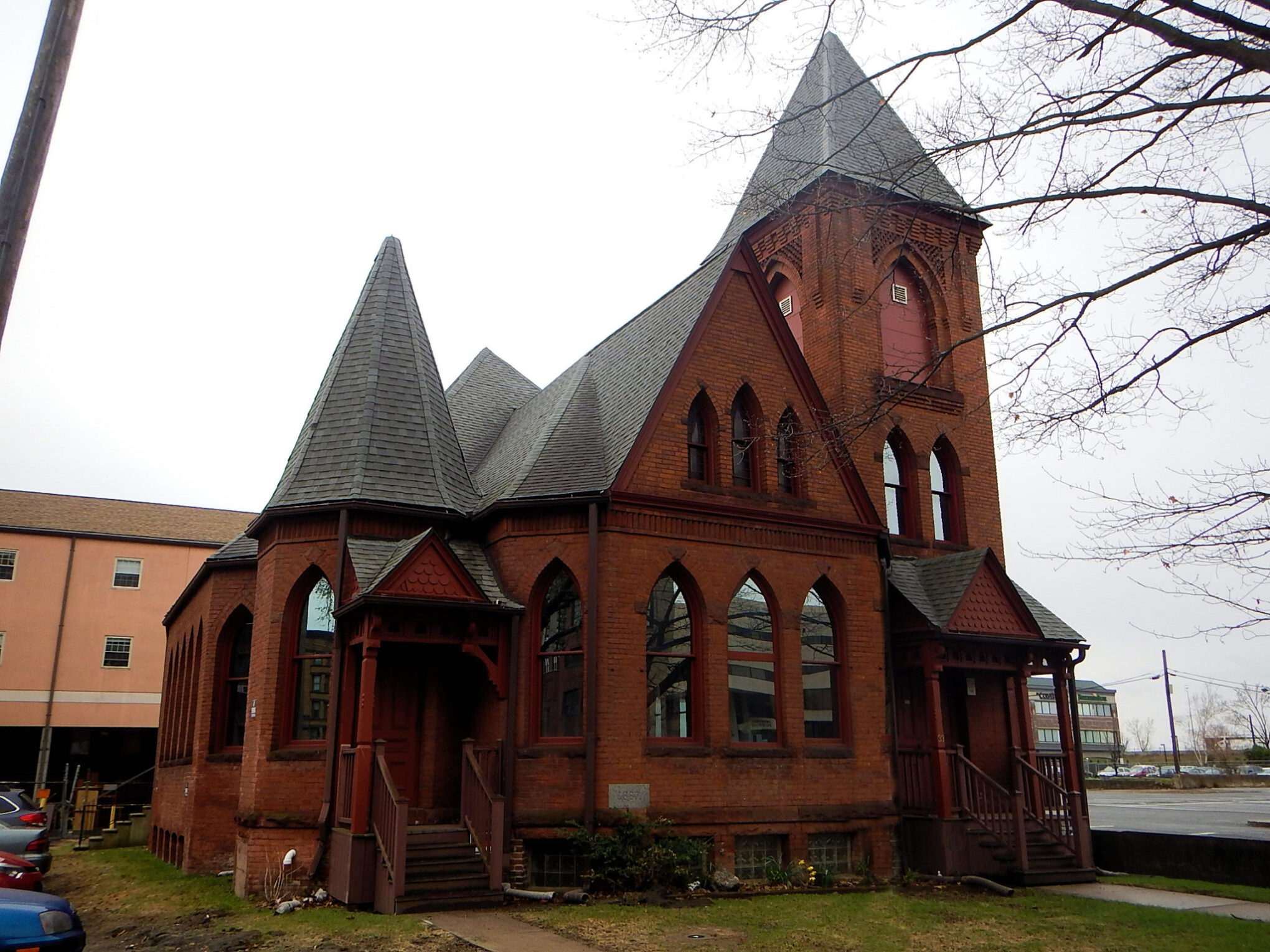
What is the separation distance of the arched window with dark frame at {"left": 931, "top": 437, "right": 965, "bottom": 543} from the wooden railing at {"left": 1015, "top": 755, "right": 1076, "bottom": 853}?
16.8ft

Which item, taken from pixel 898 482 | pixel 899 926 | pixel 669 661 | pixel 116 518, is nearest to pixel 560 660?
pixel 669 661

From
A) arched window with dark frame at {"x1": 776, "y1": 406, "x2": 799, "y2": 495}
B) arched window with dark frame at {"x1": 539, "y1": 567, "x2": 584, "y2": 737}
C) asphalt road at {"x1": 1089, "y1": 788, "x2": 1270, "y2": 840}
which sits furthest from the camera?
asphalt road at {"x1": 1089, "y1": 788, "x2": 1270, "y2": 840}

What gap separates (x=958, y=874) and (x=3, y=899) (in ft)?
44.2

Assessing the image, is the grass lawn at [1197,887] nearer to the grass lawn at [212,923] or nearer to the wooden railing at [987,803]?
the wooden railing at [987,803]

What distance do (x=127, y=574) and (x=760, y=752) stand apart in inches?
1339

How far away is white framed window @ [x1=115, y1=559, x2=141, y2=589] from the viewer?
41719mm

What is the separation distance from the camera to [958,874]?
54.7 feet

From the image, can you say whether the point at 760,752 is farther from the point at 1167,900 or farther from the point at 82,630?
the point at 82,630

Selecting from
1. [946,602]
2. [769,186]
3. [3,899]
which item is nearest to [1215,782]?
[946,602]

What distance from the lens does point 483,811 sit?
14.6 metres

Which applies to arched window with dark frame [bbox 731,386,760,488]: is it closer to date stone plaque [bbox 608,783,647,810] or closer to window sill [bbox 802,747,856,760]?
window sill [bbox 802,747,856,760]

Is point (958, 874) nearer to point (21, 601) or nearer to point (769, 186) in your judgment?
point (769, 186)

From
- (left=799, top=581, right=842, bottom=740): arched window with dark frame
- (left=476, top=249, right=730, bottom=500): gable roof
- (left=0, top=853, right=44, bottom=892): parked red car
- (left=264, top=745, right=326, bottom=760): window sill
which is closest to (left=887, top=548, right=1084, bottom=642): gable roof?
(left=799, top=581, right=842, bottom=740): arched window with dark frame

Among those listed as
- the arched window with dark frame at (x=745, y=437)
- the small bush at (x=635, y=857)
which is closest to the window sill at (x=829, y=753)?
the small bush at (x=635, y=857)
